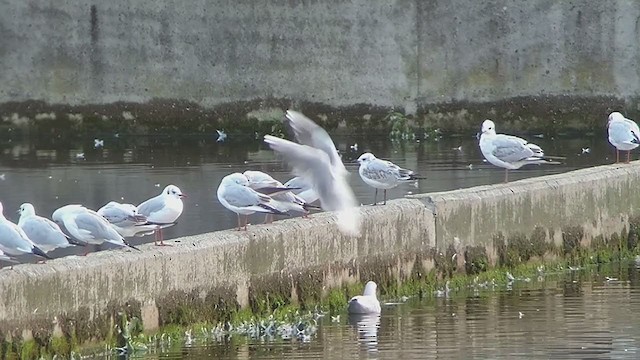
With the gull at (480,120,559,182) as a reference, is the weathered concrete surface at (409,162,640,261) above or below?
below

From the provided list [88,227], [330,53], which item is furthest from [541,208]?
[330,53]

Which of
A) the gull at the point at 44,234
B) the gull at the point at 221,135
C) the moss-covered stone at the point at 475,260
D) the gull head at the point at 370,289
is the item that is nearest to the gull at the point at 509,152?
the moss-covered stone at the point at 475,260

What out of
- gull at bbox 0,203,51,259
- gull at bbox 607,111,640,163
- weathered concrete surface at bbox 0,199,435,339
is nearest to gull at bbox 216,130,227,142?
gull at bbox 607,111,640,163

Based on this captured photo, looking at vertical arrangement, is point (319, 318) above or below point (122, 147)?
below

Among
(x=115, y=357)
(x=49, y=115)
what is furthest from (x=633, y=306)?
(x=49, y=115)

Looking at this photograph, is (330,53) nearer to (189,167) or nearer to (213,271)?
(189,167)

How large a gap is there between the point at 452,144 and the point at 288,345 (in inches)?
506

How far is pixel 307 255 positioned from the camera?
10.7 metres

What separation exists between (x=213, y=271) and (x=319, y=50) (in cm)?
1393

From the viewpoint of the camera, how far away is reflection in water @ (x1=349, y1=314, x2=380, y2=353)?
976 cm

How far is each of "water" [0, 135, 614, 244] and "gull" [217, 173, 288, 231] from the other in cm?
261

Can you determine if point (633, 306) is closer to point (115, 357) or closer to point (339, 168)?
point (339, 168)

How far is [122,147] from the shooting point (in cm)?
2242

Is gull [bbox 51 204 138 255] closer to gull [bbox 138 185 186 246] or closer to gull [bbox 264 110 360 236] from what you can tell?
gull [bbox 138 185 186 246]
